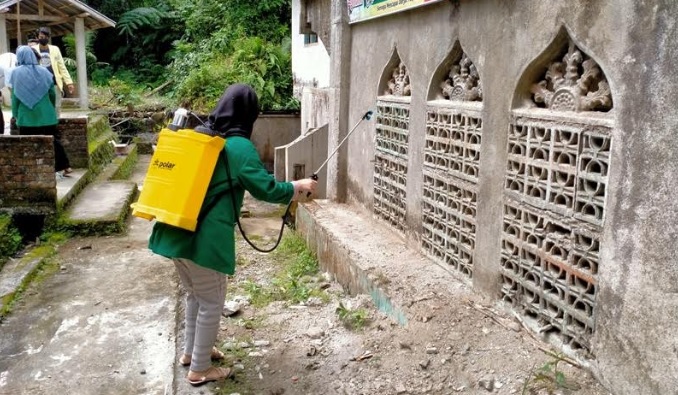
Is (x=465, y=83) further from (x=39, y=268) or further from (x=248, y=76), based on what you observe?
(x=248, y=76)

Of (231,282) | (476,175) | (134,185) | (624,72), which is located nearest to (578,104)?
(624,72)

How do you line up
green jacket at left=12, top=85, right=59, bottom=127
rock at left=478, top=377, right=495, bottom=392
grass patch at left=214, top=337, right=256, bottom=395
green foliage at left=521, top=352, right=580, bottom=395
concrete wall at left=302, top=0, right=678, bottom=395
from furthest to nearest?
green jacket at left=12, top=85, right=59, bottom=127
grass patch at left=214, top=337, right=256, bottom=395
rock at left=478, top=377, right=495, bottom=392
green foliage at left=521, top=352, right=580, bottom=395
concrete wall at left=302, top=0, right=678, bottom=395

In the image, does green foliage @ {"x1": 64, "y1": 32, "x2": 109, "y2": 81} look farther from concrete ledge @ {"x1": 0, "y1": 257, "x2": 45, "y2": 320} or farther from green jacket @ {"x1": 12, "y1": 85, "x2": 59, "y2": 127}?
concrete ledge @ {"x1": 0, "y1": 257, "x2": 45, "y2": 320}

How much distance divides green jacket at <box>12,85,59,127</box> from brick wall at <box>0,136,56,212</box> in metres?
1.22

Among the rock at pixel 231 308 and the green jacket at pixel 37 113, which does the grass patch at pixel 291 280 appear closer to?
the rock at pixel 231 308

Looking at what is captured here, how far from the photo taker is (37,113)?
791 centimetres

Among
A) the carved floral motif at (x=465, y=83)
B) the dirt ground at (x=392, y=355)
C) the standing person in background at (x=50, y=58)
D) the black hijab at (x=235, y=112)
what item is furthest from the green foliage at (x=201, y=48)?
the black hijab at (x=235, y=112)

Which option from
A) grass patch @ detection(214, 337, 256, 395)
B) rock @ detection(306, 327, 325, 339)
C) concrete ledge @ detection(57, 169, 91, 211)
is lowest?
grass patch @ detection(214, 337, 256, 395)

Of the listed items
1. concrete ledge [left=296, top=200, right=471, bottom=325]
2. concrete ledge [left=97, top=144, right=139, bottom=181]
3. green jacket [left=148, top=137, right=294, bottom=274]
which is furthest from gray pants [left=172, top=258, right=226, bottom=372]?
concrete ledge [left=97, top=144, right=139, bottom=181]

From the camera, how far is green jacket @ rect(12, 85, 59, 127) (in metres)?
7.81

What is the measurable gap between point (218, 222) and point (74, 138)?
6.71 metres

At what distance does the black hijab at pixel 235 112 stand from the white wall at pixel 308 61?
833 centimetres

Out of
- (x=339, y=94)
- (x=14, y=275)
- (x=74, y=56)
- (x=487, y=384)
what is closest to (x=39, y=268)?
(x=14, y=275)

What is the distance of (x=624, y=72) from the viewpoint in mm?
2838
